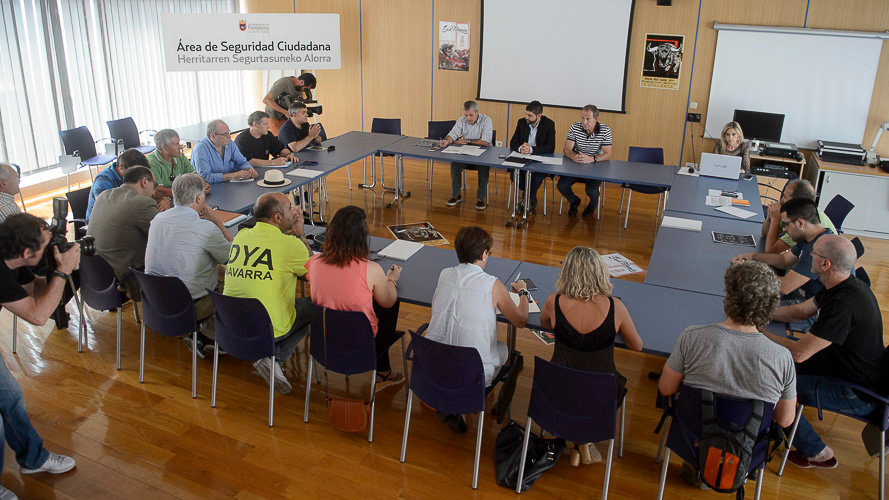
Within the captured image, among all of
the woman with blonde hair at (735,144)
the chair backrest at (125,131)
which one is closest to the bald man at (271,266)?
the woman with blonde hair at (735,144)

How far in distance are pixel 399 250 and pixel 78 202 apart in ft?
9.24

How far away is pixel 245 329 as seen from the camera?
356 centimetres

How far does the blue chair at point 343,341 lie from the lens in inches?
131

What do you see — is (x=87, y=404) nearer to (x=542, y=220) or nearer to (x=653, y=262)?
(x=653, y=262)

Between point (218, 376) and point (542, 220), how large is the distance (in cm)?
436

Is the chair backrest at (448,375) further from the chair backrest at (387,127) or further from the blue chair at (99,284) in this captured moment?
the chair backrest at (387,127)

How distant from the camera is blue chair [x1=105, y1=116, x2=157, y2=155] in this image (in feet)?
25.0

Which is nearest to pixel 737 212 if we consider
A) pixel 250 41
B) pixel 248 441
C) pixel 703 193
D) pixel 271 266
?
pixel 703 193

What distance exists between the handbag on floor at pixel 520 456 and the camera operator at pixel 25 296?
2257mm

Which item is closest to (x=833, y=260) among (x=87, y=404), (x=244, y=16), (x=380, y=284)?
(x=380, y=284)

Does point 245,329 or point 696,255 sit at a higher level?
point 696,255

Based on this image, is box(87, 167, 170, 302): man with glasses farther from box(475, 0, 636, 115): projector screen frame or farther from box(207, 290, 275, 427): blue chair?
box(475, 0, 636, 115): projector screen frame

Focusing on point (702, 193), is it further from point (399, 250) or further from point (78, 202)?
point (78, 202)

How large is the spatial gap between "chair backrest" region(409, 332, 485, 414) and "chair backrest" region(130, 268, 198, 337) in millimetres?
1488
